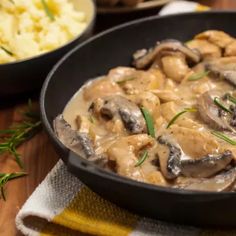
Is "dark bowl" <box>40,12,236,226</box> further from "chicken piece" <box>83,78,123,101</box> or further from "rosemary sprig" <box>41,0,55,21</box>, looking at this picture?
"rosemary sprig" <box>41,0,55,21</box>

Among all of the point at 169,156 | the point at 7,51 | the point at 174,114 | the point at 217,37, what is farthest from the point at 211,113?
the point at 7,51

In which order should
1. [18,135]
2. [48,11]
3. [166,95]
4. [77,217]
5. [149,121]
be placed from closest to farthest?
[77,217]
[149,121]
[166,95]
[18,135]
[48,11]

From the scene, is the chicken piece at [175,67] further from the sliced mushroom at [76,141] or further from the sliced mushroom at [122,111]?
the sliced mushroom at [76,141]

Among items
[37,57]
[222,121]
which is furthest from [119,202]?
[37,57]

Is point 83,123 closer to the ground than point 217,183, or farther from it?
closer to the ground

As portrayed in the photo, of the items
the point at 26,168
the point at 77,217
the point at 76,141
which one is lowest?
the point at 26,168

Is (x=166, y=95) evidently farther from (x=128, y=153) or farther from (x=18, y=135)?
(x=18, y=135)
